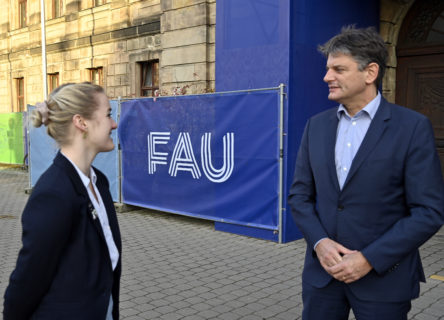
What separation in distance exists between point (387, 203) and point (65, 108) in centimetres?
145

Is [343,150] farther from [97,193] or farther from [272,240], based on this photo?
[272,240]

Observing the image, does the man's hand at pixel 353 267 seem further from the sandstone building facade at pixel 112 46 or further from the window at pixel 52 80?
the window at pixel 52 80

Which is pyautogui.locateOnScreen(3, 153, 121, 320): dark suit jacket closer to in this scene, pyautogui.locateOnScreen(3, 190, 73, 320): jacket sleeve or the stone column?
pyautogui.locateOnScreen(3, 190, 73, 320): jacket sleeve

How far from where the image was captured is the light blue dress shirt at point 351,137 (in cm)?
216

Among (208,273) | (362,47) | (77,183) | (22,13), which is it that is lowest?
(208,273)

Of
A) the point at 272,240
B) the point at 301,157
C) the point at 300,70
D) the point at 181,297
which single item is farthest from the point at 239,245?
the point at 301,157

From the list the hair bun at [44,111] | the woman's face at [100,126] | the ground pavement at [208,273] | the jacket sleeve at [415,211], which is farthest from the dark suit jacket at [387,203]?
the ground pavement at [208,273]

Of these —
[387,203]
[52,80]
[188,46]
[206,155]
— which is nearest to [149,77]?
[188,46]

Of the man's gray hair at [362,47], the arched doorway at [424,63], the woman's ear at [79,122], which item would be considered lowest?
the woman's ear at [79,122]

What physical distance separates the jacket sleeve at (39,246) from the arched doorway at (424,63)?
24.3 ft

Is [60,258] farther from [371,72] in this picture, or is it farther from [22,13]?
[22,13]

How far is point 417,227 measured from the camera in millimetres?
1954

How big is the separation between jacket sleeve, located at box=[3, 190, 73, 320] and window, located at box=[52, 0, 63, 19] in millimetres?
18911

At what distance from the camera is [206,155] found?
279 inches
